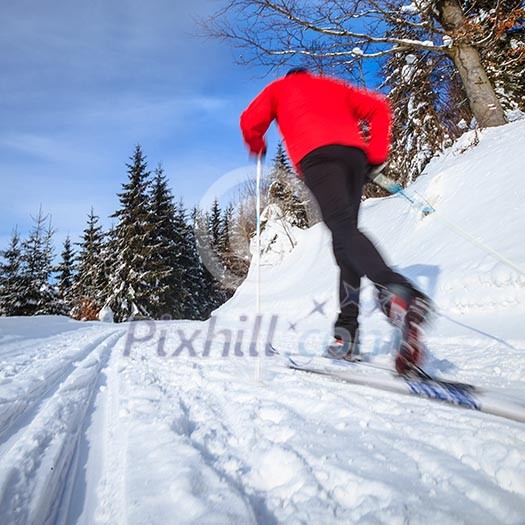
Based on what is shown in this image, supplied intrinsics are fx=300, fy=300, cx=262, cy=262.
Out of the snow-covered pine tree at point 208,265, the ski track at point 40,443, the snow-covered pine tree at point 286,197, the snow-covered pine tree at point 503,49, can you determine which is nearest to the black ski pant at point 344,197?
the ski track at point 40,443

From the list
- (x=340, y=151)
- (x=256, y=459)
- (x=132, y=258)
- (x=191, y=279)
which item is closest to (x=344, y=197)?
(x=340, y=151)

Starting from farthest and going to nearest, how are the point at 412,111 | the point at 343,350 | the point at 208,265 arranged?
the point at 208,265 → the point at 412,111 → the point at 343,350

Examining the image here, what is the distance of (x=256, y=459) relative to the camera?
2.65 feet

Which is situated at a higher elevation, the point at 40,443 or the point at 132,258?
the point at 132,258

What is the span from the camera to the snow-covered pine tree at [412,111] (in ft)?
21.9

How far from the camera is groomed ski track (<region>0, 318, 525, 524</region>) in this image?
0.60 m

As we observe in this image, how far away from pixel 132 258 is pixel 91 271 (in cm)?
771

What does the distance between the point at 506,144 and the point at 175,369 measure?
5516 millimetres

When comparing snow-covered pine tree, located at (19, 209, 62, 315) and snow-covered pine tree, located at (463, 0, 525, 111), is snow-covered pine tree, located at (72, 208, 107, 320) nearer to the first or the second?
snow-covered pine tree, located at (19, 209, 62, 315)

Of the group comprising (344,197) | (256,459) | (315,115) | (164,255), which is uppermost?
(164,255)

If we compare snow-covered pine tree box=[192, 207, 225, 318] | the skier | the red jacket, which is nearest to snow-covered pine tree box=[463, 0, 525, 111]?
the red jacket

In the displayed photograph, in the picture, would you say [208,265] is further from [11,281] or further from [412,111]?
[412,111]

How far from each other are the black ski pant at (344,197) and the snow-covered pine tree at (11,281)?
84.9 feet

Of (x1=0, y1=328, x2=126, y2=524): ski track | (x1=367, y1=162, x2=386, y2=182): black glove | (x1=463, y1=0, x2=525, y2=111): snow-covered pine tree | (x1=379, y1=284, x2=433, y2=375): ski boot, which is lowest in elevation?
(x1=0, y1=328, x2=126, y2=524): ski track
